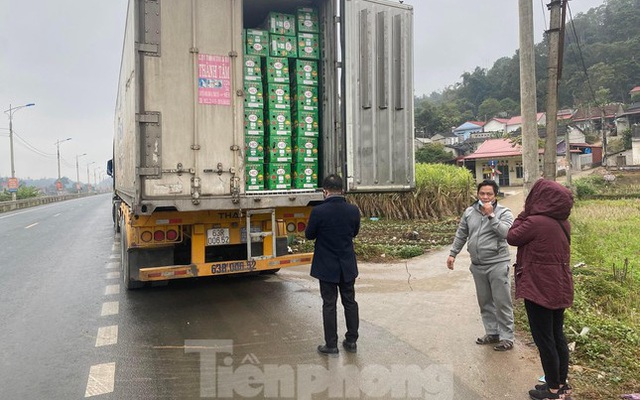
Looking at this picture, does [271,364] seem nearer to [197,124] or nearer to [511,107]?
[197,124]

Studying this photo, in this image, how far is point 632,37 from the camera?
2628 inches

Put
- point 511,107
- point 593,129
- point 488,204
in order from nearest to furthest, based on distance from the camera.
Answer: point 488,204 → point 593,129 → point 511,107

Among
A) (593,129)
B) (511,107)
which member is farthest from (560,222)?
(511,107)

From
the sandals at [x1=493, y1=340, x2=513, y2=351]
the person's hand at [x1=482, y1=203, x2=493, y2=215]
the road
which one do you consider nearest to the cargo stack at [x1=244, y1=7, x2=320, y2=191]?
the road

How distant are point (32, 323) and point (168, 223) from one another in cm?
205

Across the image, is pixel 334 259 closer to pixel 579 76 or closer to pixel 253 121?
pixel 253 121

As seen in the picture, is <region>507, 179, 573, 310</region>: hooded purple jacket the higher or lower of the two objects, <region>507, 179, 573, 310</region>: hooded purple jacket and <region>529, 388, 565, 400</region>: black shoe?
the higher

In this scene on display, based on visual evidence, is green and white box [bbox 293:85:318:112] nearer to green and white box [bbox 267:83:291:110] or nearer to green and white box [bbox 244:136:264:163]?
green and white box [bbox 267:83:291:110]

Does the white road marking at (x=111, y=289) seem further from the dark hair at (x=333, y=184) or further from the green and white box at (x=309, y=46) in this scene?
the green and white box at (x=309, y=46)

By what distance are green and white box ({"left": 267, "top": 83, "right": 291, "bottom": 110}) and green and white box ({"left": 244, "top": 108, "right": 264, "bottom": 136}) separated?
18 centimetres

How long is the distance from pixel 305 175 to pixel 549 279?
336cm

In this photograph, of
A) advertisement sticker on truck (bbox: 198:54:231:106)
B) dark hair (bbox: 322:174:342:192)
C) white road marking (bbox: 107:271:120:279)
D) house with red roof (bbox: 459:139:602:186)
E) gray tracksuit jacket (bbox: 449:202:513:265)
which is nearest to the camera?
gray tracksuit jacket (bbox: 449:202:513:265)

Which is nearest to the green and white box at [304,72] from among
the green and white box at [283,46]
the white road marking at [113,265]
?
the green and white box at [283,46]

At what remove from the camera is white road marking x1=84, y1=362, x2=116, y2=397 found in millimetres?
3538
